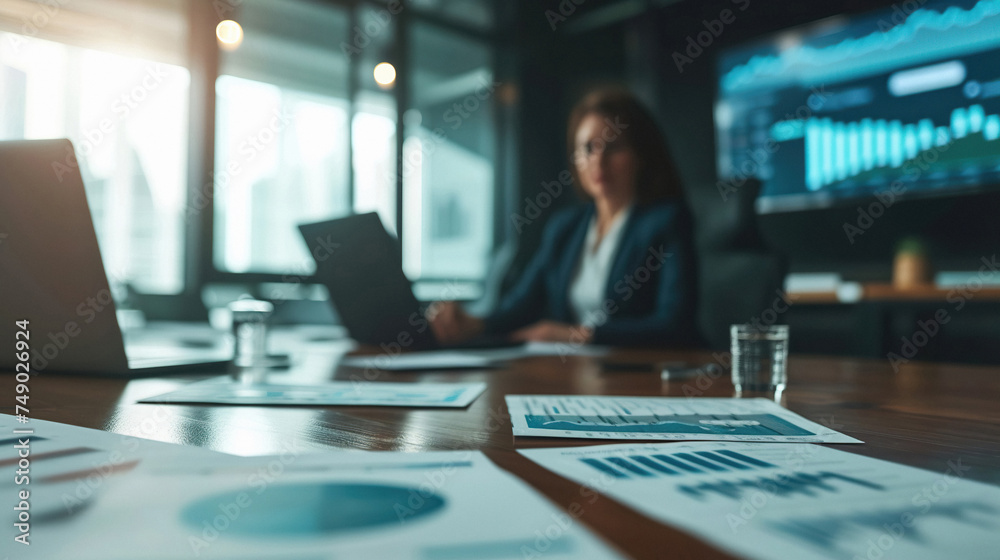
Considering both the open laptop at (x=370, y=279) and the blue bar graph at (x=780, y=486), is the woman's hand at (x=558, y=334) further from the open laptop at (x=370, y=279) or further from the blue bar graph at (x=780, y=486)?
the blue bar graph at (x=780, y=486)

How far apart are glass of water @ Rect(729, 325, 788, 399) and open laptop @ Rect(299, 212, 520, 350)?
61 centimetres

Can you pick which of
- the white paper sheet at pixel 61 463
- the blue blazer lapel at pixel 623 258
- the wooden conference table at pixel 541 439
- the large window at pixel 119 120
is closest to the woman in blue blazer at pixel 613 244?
the blue blazer lapel at pixel 623 258

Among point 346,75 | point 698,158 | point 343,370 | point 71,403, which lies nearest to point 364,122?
point 346,75

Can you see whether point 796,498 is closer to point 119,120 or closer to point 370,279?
point 370,279

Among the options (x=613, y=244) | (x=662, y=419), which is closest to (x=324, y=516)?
(x=662, y=419)

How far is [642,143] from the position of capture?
2264 millimetres

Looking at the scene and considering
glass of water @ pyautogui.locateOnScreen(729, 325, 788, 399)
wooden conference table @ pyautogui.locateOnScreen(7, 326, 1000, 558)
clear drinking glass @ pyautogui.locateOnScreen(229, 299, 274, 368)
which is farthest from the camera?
clear drinking glass @ pyautogui.locateOnScreen(229, 299, 274, 368)

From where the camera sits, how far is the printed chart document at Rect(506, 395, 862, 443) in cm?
46

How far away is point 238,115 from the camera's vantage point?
11.8 feet

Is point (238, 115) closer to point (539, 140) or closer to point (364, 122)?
point (364, 122)

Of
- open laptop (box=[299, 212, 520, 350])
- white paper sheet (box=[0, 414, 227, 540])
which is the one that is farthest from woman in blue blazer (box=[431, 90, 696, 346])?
white paper sheet (box=[0, 414, 227, 540])

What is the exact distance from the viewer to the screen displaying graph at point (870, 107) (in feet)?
8.75

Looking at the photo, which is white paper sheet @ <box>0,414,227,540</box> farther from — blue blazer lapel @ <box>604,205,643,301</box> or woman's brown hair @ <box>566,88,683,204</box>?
woman's brown hair @ <box>566,88,683,204</box>

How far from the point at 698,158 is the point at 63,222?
3722mm
